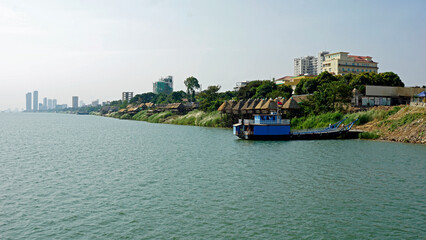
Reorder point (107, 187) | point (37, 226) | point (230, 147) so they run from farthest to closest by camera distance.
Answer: point (230, 147)
point (107, 187)
point (37, 226)

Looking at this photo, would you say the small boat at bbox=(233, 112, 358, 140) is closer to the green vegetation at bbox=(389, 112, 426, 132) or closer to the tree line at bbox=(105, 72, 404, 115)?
the green vegetation at bbox=(389, 112, 426, 132)

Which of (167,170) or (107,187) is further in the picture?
(167,170)

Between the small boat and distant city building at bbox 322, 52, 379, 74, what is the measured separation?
79983 mm

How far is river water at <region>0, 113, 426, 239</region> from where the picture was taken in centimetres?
1515

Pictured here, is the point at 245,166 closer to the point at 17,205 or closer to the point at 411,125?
the point at 17,205

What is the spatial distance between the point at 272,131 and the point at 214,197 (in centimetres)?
3300

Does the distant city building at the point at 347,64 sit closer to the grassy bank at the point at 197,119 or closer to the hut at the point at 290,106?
the grassy bank at the point at 197,119

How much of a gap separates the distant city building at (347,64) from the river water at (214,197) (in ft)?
323

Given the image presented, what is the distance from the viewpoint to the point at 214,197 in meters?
20.0

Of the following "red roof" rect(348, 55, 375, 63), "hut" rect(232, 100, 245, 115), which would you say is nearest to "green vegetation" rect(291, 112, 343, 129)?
"hut" rect(232, 100, 245, 115)

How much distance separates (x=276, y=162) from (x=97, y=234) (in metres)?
20.4

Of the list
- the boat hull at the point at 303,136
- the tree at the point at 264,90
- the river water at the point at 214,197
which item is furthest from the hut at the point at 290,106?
the river water at the point at 214,197

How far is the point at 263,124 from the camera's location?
51281 millimetres

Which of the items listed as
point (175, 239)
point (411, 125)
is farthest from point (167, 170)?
point (411, 125)
